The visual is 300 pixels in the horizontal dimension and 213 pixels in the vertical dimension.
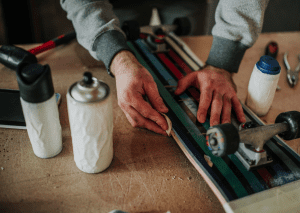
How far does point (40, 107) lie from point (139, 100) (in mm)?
327

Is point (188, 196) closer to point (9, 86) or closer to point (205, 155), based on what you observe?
point (205, 155)

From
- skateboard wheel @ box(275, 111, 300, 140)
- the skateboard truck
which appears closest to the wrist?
the skateboard truck

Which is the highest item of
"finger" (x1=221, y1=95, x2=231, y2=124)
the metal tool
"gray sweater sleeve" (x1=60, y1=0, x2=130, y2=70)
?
"gray sweater sleeve" (x1=60, y1=0, x2=130, y2=70)

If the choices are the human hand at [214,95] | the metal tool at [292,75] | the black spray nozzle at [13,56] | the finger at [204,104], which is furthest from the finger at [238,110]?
the black spray nozzle at [13,56]

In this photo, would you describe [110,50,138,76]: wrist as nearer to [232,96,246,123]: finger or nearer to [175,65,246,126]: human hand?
[175,65,246,126]: human hand

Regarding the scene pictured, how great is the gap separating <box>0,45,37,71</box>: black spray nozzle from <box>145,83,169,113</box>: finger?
53cm

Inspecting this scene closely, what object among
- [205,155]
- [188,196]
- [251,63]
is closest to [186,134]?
[205,155]

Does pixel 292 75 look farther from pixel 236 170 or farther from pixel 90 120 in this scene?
pixel 90 120

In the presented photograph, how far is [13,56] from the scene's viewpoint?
1024mm

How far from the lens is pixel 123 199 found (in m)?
0.65

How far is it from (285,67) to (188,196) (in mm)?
951

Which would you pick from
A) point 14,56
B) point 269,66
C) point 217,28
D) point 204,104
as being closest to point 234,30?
point 217,28

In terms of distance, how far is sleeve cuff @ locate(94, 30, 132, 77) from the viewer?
1.02m

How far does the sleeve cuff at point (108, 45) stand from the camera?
3.34 feet
